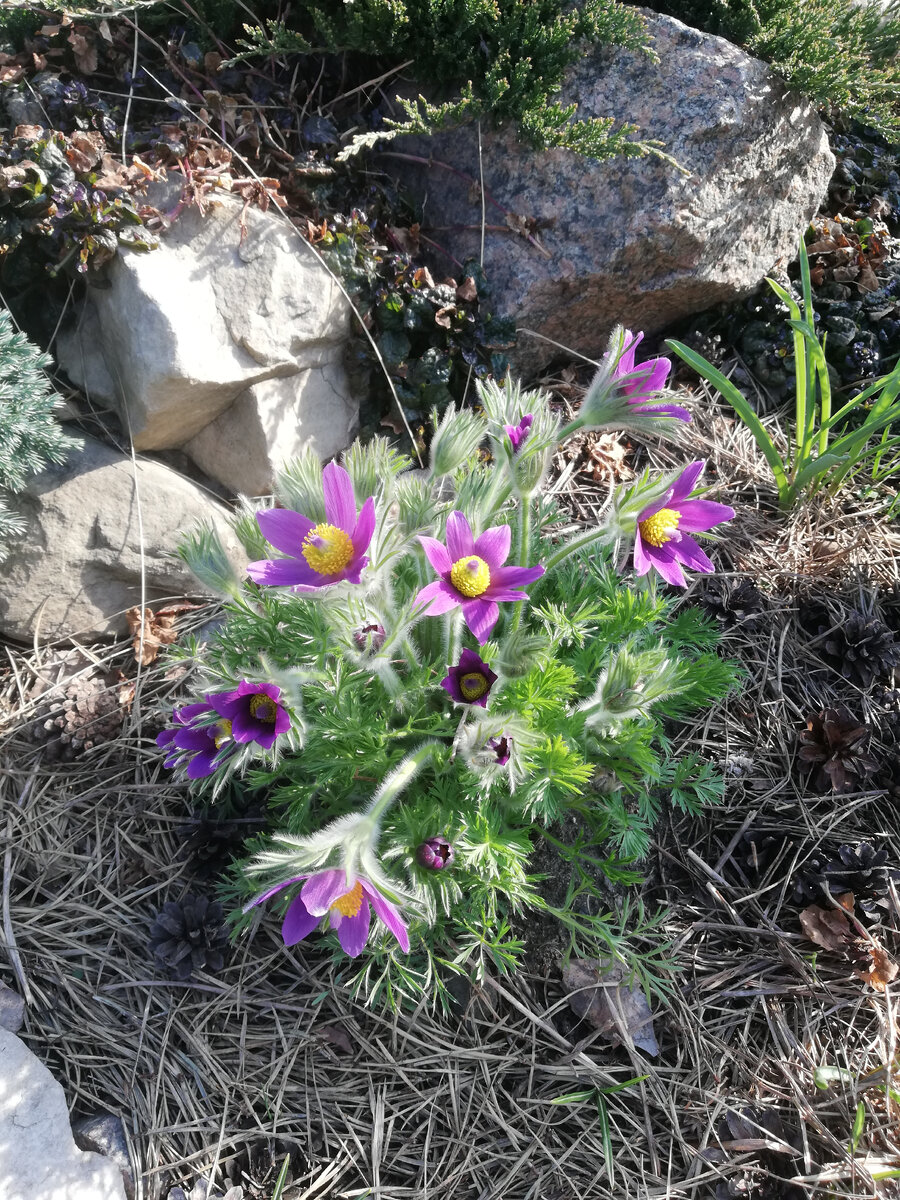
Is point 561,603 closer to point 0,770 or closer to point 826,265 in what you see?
point 0,770

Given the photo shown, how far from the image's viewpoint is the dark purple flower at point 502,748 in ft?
5.03

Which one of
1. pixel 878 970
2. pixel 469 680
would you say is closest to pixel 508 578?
pixel 469 680

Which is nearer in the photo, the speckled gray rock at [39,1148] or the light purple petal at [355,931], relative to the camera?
the light purple petal at [355,931]

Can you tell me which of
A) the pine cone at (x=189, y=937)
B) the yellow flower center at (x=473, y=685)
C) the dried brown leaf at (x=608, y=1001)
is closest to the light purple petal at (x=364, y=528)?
the yellow flower center at (x=473, y=685)

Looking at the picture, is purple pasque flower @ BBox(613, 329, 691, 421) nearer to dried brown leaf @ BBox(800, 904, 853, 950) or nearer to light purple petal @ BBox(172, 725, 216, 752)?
light purple petal @ BBox(172, 725, 216, 752)

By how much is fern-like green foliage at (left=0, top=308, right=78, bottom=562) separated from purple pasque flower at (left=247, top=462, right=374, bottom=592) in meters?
1.23

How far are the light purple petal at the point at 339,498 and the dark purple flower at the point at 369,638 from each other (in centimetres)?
24

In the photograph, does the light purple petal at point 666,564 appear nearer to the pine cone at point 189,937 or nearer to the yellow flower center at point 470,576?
the yellow flower center at point 470,576

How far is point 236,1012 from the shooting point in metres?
1.95

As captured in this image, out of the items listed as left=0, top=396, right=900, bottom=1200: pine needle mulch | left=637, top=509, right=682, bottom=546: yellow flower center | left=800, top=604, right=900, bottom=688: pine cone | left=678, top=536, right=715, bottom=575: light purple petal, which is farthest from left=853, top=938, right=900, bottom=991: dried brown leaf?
left=637, top=509, right=682, bottom=546: yellow flower center

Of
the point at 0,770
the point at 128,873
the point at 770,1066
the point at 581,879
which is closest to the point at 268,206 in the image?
the point at 0,770

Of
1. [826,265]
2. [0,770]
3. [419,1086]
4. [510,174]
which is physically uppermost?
[510,174]

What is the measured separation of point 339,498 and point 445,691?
0.50 m

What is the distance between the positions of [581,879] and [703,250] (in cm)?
222
